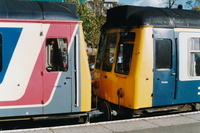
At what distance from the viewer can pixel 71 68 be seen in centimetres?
692

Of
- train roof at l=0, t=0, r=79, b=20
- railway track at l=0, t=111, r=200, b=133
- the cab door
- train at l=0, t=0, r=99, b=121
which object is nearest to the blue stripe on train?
train at l=0, t=0, r=99, b=121

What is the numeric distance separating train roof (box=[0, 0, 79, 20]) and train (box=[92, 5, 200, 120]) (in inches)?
70.5

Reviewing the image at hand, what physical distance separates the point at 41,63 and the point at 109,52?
264 cm

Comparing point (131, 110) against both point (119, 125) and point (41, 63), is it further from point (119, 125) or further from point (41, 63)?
point (41, 63)

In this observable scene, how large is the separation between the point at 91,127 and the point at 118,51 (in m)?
2.50

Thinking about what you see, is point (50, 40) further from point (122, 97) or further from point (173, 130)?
point (173, 130)

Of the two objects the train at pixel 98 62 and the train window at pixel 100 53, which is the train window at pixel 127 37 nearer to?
the train at pixel 98 62

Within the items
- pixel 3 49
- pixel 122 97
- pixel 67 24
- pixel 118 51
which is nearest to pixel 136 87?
pixel 122 97

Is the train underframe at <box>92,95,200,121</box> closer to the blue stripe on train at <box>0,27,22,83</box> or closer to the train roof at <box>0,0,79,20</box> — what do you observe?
the train roof at <box>0,0,79,20</box>

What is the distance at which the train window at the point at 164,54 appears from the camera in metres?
7.88

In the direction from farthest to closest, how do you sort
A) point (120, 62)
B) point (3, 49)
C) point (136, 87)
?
point (120, 62)
point (136, 87)
point (3, 49)

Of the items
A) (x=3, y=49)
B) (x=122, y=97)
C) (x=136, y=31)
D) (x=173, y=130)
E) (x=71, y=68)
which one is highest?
(x=136, y=31)

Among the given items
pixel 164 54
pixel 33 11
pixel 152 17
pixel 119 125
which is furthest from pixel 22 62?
pixel 164 54

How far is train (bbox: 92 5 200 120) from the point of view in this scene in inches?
302
